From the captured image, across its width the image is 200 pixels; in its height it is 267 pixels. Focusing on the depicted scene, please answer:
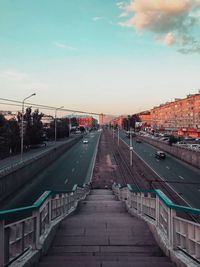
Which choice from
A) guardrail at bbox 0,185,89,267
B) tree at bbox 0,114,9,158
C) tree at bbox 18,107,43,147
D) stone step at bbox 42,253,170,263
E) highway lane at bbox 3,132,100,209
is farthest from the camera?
tree at bbox 18,107,43,147

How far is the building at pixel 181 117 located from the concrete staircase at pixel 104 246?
312 ft

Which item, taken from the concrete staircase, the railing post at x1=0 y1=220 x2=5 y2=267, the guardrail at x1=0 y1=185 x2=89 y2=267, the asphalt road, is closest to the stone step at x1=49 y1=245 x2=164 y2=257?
the concrete staircase

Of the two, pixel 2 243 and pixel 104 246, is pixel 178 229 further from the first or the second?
pixel 2 243

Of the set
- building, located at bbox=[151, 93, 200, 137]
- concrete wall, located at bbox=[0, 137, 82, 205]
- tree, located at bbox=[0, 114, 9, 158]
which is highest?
building, located at bbox=[151, 93, 200, 137]

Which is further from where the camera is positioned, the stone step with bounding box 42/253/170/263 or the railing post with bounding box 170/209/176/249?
the railing post with bounding box 170/209/176/249

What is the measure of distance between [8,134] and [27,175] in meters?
22.9

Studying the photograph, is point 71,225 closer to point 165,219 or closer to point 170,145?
point 165,219

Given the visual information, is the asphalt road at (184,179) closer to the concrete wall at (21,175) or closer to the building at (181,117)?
the concrete wall at (21,175)

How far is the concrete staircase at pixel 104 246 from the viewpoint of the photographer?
15.9ft

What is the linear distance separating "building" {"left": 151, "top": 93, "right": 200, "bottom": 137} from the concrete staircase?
9498cm

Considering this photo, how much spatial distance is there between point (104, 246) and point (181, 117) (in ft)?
407

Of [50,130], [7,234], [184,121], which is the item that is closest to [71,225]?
[7,234]

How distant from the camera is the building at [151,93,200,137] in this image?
109 metres

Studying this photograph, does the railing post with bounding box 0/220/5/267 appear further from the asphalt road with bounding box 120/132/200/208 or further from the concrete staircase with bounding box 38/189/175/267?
the asphalt road with bounding box 120/132/200/208
